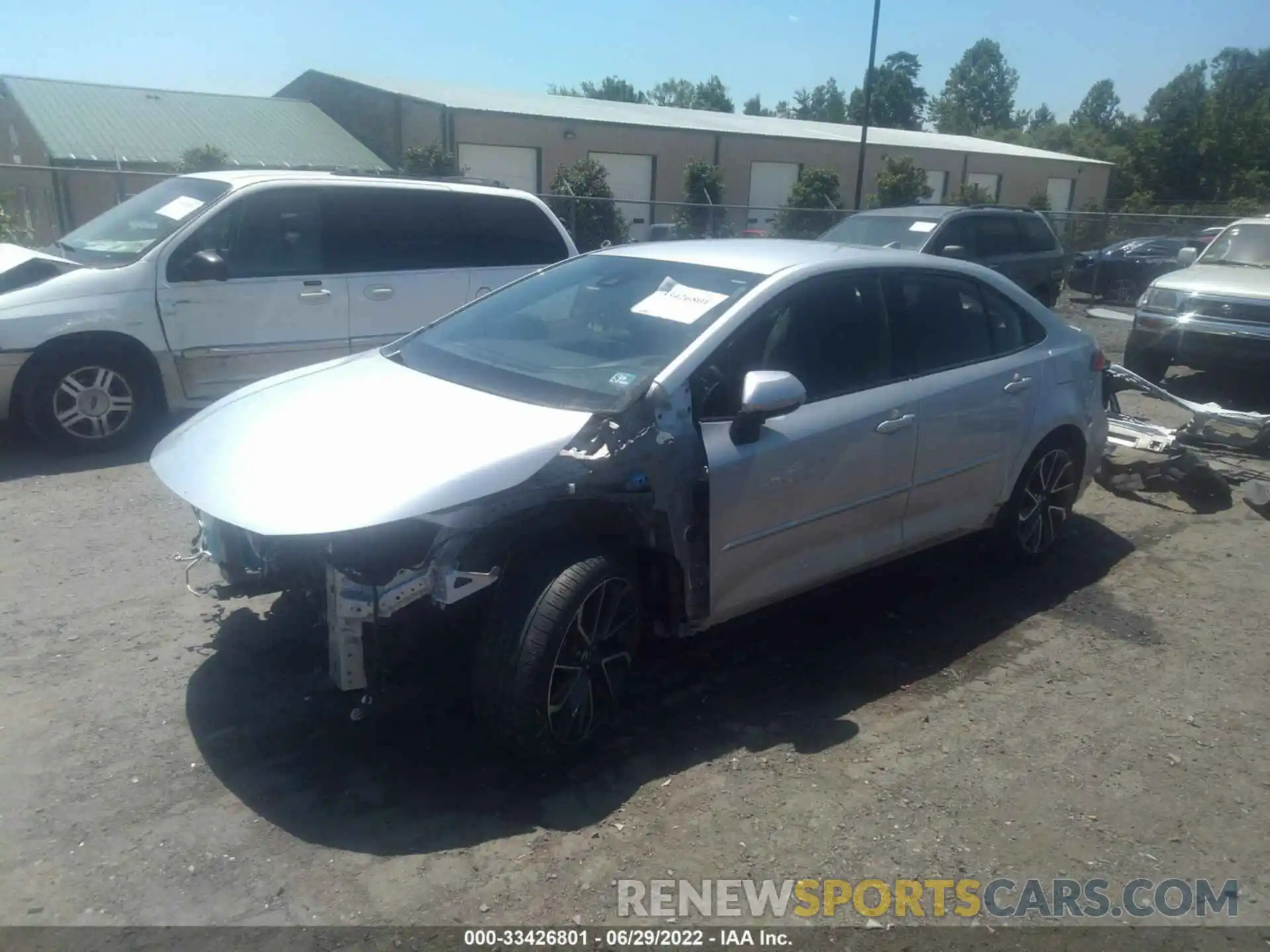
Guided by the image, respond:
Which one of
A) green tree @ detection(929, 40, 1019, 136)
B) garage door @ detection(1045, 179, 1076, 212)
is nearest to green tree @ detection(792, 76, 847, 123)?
green tree @ detection(929, 40, 1019, 136)

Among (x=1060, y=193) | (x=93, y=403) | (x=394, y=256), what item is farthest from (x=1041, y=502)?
(x=1060, y=193)

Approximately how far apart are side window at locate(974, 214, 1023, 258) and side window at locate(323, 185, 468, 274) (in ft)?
25.6

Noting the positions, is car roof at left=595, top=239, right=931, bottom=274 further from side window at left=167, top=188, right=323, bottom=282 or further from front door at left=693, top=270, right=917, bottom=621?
side window at left=167, top=188, right=323, bottom=282

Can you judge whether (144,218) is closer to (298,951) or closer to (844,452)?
(844,452)

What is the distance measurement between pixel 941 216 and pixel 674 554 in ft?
33.9

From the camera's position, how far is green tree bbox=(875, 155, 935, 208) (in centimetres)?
3022

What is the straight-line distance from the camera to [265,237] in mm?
7379

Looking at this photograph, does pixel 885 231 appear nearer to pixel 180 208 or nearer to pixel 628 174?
pixel 180 208

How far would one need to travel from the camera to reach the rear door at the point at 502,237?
818 centimetres

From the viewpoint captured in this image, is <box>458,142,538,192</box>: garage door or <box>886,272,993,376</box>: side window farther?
<box>458,142,538,192</box>: garage door

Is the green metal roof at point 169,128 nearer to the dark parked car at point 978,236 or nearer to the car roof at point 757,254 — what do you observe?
the dark parked car at point 978,236

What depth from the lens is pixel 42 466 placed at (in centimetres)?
664

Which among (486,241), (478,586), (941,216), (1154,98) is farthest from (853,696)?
(1154,98)

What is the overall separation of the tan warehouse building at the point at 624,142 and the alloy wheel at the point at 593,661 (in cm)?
1974
